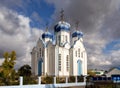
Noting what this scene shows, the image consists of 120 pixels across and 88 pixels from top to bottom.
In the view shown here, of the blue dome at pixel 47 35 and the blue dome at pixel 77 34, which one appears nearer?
the blue dome at pixel 47 35

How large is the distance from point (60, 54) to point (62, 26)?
5594 millimetres

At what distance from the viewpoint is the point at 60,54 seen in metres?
37.9

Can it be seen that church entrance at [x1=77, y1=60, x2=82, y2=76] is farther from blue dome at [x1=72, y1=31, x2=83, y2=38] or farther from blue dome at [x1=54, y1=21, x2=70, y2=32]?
blue dome at [x1=54, y1=21, x2=70, y2=32]

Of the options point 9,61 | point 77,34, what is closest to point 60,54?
point 77,34

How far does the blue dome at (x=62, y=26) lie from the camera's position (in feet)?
133

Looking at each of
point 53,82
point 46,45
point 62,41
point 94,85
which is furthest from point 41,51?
point 94,85

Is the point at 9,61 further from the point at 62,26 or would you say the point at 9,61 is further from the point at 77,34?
the point at 77,34

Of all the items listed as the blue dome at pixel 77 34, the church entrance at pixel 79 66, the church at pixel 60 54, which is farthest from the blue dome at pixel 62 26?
the church entrance at pixel 79 66

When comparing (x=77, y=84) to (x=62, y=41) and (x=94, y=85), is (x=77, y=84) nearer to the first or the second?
(x=94, y=85)

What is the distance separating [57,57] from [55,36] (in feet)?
19.7

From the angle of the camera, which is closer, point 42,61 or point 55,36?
point 42,61

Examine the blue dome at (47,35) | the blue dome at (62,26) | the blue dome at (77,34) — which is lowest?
the blue dome at (47,35)

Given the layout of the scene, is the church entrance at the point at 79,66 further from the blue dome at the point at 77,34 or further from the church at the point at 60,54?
the blue dome at the point at 77,34

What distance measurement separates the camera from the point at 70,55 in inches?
1561
